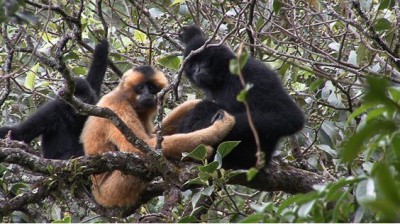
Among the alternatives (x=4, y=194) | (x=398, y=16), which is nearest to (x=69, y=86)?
(x=4, y=194)

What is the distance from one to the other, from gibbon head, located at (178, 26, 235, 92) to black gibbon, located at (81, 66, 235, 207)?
15.3 inches

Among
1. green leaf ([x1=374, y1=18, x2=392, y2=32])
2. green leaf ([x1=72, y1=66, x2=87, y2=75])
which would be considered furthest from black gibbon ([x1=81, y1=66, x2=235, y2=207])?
green leaf ([x1=374, y1=18, x2=392, y2=32])

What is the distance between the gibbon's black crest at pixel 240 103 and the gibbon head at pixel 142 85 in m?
0.41

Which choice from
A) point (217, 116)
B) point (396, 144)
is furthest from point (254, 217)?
point (217, 116)

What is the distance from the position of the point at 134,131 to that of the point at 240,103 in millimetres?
1110

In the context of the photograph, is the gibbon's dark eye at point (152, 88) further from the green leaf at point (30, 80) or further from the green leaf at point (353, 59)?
the green leaf at point (353, 59)

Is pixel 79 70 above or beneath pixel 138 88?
above

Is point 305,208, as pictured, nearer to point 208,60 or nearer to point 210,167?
point 210,167

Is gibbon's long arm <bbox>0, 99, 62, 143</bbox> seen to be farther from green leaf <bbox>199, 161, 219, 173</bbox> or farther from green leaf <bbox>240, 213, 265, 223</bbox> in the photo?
green leaf <bbox>240, 213, 265, 223</bbox>

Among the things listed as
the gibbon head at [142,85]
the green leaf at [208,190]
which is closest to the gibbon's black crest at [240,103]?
the gibbon head at [142,85]

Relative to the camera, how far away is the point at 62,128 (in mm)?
7520

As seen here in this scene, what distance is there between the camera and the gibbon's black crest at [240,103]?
224 inches

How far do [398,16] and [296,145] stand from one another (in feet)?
4.89

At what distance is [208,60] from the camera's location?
661cm
